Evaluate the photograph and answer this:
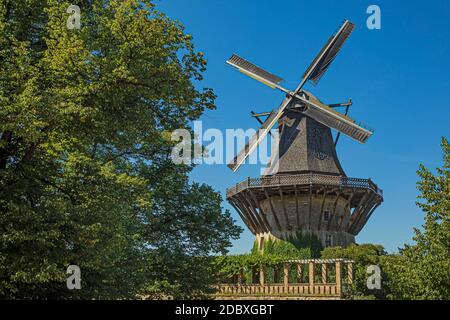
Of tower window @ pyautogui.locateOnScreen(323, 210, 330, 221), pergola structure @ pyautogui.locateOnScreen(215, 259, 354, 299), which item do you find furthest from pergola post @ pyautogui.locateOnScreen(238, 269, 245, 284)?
tower window @ pyautogui.locateOnScreen(323, 210, 330, 221)

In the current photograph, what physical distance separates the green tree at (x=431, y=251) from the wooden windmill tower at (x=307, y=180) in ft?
73.9

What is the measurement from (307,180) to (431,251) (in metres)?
23.7

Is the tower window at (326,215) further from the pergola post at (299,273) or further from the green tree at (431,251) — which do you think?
the green tree at (431,251)

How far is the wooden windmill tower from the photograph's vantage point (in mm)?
43875

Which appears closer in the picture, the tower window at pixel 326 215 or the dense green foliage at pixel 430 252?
the dense green foliage at pixel 430 252

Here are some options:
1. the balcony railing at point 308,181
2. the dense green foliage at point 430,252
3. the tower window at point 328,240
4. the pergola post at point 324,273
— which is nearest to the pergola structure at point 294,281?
the pergola post at point 324,273

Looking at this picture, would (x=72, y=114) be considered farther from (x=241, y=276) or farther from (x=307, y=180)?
(x=307, y=180)

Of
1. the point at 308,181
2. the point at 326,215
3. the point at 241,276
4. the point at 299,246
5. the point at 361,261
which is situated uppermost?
the point at 308,181

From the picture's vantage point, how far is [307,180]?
43.0 m

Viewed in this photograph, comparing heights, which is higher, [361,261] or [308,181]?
[308,181]

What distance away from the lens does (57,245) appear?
46.9 ft

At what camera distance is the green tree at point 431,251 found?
1817cm

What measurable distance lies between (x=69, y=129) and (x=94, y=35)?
3535mm

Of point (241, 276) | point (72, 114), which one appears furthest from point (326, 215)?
point (72, 114)
